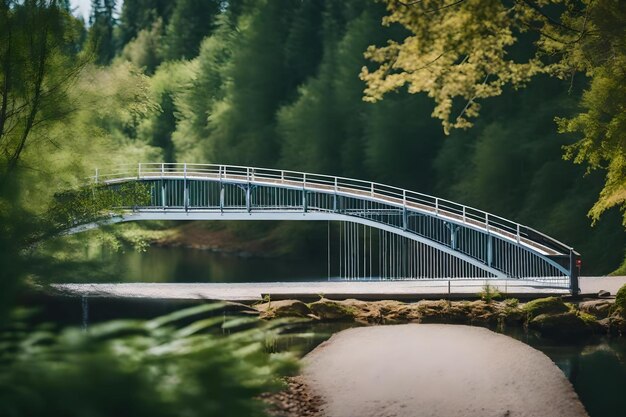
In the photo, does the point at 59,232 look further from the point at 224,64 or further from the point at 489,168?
the point at 224,64

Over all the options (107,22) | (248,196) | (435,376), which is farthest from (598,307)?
(107,22)

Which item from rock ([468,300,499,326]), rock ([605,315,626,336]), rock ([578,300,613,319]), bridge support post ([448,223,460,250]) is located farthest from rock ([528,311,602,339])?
bridge support post ([448,223,460,250])

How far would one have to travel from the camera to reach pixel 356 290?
25.2 meters

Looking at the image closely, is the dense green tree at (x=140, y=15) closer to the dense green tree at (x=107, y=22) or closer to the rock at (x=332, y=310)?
A: the dense green tree at (x=107, y=22)

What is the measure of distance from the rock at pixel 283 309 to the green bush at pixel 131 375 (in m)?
18.1

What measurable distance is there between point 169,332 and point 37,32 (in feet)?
33.8

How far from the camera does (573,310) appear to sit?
72.5 ft

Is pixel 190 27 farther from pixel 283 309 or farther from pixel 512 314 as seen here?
pixel 512 314

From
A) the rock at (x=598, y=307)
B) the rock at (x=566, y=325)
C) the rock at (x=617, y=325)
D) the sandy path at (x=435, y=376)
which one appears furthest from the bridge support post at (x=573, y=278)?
the sandy path at (x=435, y=376)

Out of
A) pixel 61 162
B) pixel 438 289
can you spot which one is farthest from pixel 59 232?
pixel 438 289

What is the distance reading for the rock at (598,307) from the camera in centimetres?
2256

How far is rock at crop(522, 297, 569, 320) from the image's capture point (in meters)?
22.3

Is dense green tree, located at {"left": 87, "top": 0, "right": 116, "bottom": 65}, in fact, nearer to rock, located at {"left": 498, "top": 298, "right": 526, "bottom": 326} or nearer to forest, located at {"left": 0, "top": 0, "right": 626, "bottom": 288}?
forest, located at {"left": 0, "top": 0, "right": 626, "bottom": 288}

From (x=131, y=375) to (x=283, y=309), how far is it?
18945 mm
